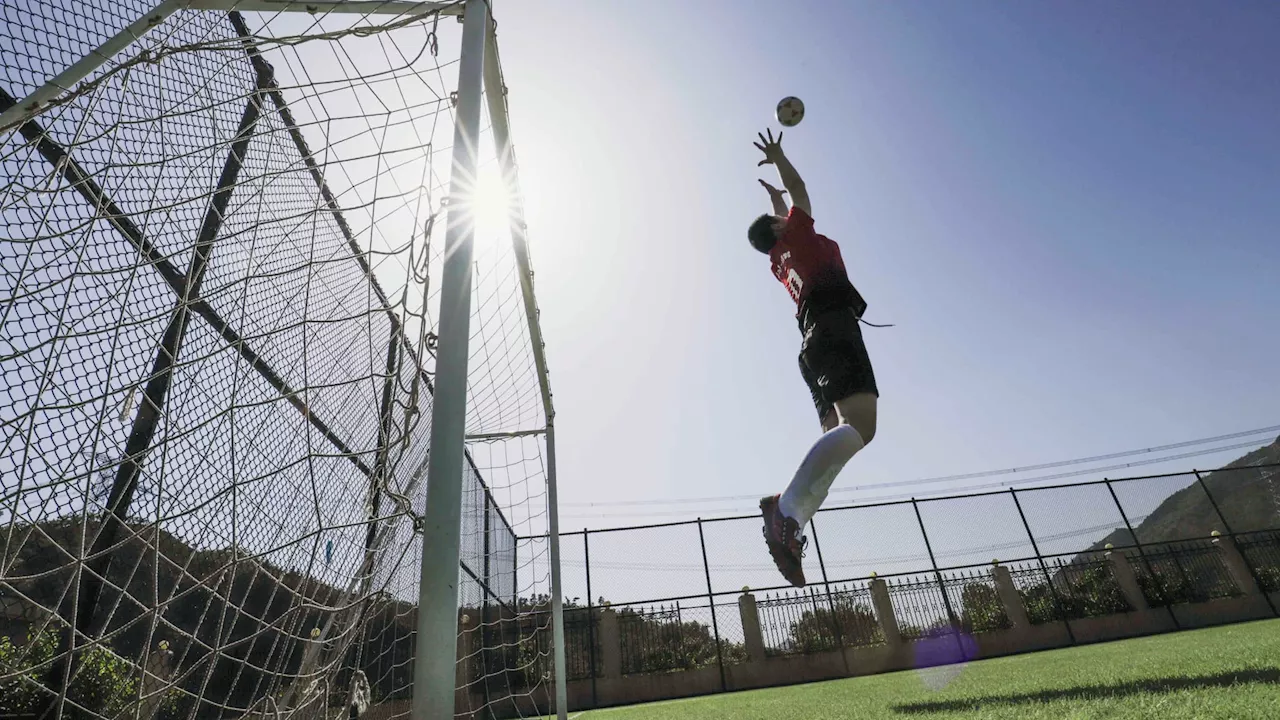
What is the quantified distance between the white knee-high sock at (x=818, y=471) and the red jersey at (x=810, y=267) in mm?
681

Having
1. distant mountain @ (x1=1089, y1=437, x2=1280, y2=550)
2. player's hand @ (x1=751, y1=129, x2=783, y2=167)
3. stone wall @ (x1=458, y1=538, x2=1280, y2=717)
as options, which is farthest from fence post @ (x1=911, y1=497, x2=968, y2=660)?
player's hand @ (x1=751, y1=129, x2=783, y2=167)

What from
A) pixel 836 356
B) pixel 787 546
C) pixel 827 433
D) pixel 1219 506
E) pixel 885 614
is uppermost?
pixel 1219 506

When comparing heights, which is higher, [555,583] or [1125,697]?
[555,583]

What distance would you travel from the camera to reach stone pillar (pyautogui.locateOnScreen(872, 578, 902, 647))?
9.83 meters

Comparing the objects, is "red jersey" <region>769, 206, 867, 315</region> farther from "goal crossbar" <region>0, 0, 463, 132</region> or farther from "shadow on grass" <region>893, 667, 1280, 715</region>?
"shadow on grass" <region>893, 667, 1280, 715</region>

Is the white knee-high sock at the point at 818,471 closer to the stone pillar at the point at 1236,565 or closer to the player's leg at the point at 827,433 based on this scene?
the player's leg at the point at 827,433

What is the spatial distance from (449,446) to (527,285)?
8.78 feet

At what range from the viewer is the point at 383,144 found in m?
2.32

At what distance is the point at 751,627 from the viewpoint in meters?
9.93

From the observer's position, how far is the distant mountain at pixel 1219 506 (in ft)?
39.5

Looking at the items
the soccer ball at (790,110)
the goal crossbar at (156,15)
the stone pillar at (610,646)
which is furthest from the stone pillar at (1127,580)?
the goal crossbar at (156,15)

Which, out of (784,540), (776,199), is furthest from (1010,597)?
(784,540)

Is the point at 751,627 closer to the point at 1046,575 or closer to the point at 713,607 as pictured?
the point at 713,607

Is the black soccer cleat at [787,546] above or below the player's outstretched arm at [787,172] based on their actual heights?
below
